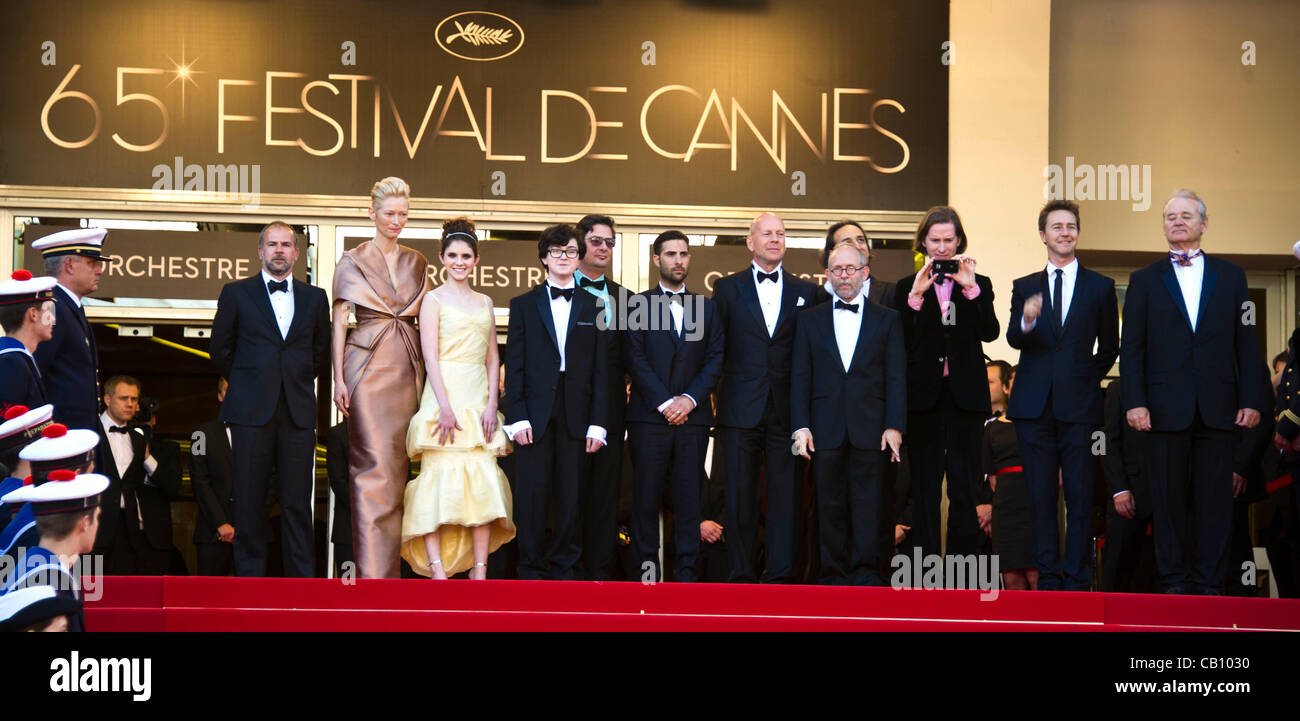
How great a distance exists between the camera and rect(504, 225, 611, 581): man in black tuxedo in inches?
273

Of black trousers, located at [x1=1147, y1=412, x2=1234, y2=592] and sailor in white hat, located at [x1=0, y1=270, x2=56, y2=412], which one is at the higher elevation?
sailor in white hat, located at [x1=0, y1=270, x2=56, y2=412]

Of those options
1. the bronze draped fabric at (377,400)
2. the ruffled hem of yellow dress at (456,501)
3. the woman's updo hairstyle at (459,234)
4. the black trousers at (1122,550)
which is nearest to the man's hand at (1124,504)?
the black trousers at (1122,550)

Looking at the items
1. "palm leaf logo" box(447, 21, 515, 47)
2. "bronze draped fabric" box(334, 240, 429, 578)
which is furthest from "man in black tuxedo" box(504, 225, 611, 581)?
"palm leaf logo" box(447, 21, 515, 47)

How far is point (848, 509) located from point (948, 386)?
77 cm

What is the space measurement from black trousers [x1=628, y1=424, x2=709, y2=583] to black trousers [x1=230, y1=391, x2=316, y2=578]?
1663 mm

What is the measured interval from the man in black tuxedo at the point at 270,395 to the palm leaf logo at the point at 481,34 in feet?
11.2

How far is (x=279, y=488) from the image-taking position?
23.7 ft

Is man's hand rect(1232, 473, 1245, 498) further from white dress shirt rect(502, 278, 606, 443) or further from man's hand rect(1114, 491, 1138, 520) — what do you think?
white dress shirt rect(502, 278, 606, 443)

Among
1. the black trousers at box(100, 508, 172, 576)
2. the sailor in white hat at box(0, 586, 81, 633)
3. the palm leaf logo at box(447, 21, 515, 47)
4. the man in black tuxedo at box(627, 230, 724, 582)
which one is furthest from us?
the palm leaf logo at box(447, 21, 515, 47)

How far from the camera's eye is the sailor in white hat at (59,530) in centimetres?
394
